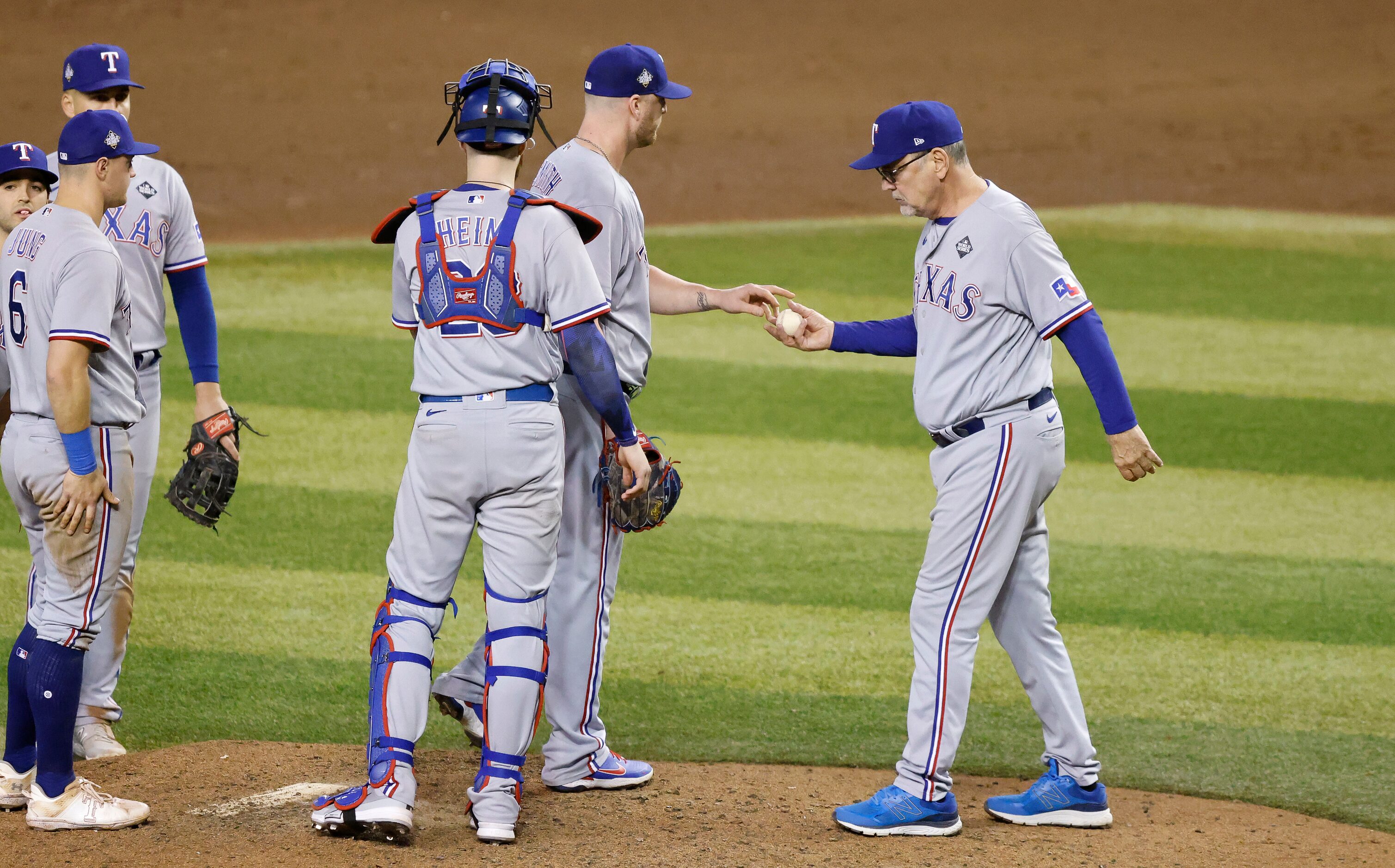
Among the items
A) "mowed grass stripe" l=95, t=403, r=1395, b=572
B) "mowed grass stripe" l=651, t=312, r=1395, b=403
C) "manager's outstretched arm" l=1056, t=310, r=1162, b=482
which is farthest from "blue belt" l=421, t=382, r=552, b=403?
"mowed grass stripe" l=651, t=312, r=1395, b=403

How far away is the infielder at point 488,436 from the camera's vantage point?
11.0 ft

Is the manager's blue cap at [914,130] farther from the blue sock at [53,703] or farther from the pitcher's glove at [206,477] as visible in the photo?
the blue sock at [53,703]

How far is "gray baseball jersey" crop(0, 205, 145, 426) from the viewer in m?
3.35

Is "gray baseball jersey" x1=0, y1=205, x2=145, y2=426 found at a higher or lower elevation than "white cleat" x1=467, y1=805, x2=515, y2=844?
higher

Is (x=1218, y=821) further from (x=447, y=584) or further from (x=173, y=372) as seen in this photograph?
(x=173, y=372)

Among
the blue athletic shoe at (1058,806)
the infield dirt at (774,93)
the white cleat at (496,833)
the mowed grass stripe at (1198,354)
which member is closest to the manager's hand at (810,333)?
the blue athletic shoe at (1058,806)

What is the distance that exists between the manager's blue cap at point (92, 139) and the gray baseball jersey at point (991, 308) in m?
2.09

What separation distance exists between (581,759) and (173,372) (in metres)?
5.73

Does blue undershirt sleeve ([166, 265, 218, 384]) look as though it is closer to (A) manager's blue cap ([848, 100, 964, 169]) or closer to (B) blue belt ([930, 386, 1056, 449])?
(A) manager's blue cap ([848, 100, 964, 169])

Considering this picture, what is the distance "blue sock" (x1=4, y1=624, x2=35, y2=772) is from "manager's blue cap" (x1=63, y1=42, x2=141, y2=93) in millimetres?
1655

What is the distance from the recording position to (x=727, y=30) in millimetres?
17000

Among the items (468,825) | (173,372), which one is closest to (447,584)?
(468,825)

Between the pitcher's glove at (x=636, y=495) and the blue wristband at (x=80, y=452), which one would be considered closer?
the blue wristband at (x=80, y=452)

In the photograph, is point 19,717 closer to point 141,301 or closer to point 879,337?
point 141,301
